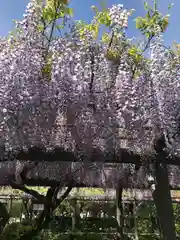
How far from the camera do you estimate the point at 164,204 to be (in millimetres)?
3721

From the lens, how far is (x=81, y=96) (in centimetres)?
352

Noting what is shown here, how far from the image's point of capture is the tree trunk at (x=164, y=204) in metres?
3.65

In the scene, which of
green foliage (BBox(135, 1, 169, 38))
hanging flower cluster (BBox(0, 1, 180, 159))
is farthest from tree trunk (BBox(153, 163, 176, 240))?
green foliage (BBox(135, 1, 169, 38))

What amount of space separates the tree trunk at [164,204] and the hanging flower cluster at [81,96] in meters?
0.36

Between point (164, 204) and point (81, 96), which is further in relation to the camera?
point (164, 204)

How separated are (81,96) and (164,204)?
145cm

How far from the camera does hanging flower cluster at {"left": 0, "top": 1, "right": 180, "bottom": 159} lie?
3.47 metres

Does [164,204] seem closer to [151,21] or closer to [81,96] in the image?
[81,96]

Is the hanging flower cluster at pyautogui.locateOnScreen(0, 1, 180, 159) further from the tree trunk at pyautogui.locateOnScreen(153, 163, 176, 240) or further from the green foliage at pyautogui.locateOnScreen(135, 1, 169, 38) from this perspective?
the tree trunk at pyautogui.locateOnScreen(153, 163, 176, 240)

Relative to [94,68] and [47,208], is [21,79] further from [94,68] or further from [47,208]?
[47,208]

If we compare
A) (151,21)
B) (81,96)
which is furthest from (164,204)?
(151,21)

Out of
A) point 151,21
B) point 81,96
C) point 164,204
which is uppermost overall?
point 151,21

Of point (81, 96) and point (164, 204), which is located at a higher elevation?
point (81, 96)

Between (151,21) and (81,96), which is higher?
(151,21)
